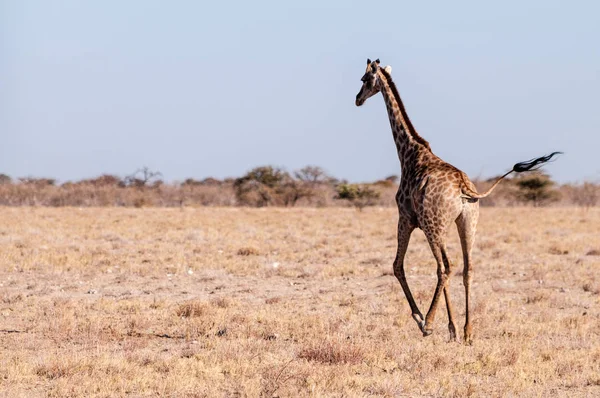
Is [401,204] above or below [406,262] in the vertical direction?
above

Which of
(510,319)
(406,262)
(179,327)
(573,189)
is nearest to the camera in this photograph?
(179,327)

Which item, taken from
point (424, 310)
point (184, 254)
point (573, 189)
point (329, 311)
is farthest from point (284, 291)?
point (573, 189)

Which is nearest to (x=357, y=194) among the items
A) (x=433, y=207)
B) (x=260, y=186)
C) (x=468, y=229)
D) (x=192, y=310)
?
(x=260, y=186)

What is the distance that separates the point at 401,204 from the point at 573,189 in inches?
1989

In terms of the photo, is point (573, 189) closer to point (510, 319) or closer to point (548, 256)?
point (548, 256)

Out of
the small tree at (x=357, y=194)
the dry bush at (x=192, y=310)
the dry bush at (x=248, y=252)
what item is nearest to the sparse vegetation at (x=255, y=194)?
the small tree at (x=357, y=194)

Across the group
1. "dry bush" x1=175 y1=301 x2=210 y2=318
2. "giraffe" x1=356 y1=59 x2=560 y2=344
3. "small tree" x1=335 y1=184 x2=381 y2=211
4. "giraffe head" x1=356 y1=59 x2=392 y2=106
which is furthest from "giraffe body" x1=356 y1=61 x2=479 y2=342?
"small tree" x1=335 y1=184 x2=381 y2=211

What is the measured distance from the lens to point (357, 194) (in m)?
46.6

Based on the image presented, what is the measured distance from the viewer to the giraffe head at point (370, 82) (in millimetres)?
9188

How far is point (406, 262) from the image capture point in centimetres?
1684

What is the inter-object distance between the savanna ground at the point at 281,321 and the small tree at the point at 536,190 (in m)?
31.0

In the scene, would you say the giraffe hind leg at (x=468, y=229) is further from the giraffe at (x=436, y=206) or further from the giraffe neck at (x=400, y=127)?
the giraffe neck at (x=400, y=127)

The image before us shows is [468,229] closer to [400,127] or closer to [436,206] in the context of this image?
[436,206]

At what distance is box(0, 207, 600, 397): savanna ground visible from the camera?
22.5 feet
